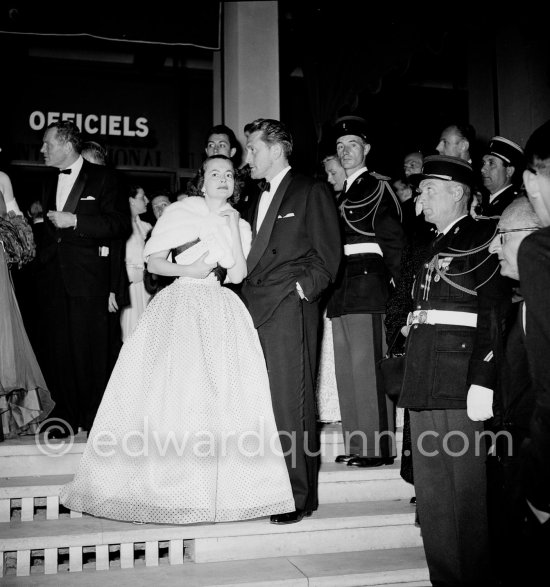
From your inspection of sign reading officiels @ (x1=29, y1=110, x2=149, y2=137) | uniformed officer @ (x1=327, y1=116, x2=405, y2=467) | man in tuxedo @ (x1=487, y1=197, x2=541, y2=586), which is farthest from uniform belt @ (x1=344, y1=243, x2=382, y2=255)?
sign reading officiels @ (x1=29, y1=110, x2=149, y2=137)

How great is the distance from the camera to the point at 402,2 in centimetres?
620

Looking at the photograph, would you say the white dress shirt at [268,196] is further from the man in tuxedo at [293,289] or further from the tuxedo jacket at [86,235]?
the tuxedo jacket at [86,235]

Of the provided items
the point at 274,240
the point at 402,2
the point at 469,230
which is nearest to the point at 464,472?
the point at 469,230

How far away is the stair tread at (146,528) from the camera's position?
3330mm

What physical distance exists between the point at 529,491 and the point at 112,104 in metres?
8.36

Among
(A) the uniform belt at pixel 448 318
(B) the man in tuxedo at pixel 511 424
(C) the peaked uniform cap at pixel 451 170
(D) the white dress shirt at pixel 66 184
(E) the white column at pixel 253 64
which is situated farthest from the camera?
(E) the white column at pixel 253 64

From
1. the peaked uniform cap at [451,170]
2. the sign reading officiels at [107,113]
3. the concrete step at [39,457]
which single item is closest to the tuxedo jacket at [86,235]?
the concrete step at [39,457]

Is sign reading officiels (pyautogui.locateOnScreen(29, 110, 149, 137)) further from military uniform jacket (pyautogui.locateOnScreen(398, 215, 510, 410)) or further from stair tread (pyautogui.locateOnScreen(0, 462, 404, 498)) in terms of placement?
military uniform jacket (pyautogui.locateOnScreen(398, 215, 510, 410))

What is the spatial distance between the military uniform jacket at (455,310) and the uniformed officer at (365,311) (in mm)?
1087

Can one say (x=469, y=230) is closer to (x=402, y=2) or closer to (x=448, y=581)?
(x=448, y=581)

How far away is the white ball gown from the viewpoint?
338 centimetres

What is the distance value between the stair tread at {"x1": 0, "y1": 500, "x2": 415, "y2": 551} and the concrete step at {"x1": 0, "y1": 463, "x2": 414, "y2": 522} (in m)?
0.10

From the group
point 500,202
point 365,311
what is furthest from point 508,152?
point 365,311

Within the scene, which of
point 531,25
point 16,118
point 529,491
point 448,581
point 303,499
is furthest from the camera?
point 16,118
